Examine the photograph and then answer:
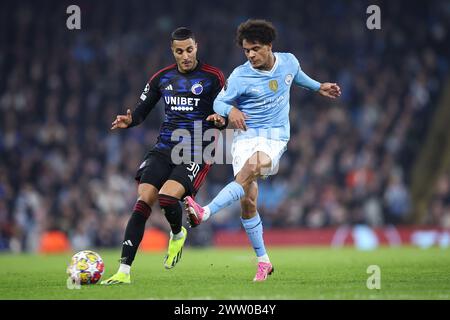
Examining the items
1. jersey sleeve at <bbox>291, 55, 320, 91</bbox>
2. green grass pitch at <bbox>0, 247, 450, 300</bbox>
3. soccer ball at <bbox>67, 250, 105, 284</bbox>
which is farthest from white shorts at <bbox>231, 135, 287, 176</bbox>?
soccer ball at <bbox>67, 250, 105, 284</bbox>

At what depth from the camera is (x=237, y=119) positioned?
29.8 feet

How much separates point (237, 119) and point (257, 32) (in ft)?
3.58

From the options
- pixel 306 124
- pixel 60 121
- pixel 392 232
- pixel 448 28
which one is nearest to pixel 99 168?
pixel 60 121

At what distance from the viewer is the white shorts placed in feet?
31.1

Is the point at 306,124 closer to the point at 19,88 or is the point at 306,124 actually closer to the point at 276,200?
the point at 276,200

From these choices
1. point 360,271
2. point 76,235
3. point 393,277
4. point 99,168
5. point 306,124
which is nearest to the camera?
point 393,277

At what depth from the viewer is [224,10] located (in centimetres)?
2517

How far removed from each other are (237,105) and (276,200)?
12.2 meters

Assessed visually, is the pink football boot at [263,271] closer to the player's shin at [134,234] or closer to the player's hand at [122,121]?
the player's shin at [134,234]

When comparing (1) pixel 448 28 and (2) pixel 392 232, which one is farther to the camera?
(1) pixel 448 28

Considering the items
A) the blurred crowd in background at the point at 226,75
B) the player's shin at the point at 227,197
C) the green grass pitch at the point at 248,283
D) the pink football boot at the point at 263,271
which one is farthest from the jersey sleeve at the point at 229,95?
the blurred crowd in background at the point at 226,75

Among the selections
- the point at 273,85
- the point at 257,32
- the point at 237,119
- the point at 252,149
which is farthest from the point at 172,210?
the point at 257,32

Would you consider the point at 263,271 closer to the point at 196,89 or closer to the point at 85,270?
the point at 85,270

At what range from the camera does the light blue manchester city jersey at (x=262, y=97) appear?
9547 millimetres
